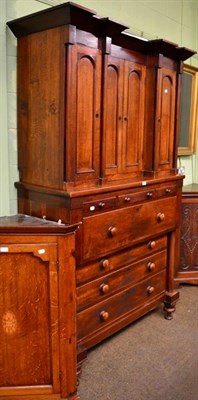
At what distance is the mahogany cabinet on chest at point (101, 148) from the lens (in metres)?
2.04

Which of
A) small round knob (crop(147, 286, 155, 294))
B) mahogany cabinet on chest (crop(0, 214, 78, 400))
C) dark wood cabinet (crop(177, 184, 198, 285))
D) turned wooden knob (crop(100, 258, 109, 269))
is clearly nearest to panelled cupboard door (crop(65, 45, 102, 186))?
mahogany cabinet on chest (crop(0, 214, 78, 400))

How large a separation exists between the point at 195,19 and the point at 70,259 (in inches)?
126

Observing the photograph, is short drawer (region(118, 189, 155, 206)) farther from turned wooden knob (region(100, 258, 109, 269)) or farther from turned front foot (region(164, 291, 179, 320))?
turned front foot (region(164, 291, 179, 320))

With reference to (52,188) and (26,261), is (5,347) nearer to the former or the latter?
(26,261)

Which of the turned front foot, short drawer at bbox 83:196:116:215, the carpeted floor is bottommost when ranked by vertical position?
the carpeted floor

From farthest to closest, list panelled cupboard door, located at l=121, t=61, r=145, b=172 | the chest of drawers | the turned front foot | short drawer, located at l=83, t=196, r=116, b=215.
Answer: the turned front foot, panelled cupboard door, located at l=121, t=61, r=145, b=172, the chest of drawers, short drawer, located at l=83, t=196, r=116, b=215

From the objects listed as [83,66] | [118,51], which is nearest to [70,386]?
[83,66]

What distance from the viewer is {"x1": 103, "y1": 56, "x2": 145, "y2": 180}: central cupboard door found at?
235 cm

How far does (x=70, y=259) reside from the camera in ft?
6.34

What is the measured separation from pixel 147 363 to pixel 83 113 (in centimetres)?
169

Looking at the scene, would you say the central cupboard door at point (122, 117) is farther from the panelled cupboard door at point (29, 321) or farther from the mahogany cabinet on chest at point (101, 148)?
the panelled cupboard door at point (29, 321)

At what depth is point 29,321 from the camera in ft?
6.32

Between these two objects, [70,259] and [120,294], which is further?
[120,294]

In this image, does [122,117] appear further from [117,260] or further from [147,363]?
[147,363]
